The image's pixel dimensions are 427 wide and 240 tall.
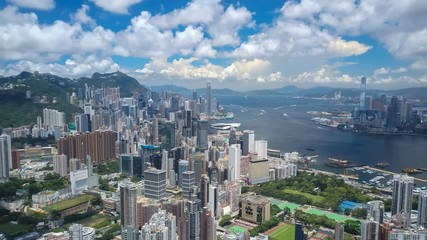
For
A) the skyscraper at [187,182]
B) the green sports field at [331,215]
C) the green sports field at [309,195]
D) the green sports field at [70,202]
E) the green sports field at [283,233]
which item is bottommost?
the green sports field at [283,233]

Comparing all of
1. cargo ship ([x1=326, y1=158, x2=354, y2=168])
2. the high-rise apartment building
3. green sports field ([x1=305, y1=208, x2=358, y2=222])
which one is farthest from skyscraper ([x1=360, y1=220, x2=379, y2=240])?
the high-rise apartment building

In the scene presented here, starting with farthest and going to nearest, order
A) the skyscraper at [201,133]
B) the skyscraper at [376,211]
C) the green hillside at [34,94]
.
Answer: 1. the green hillside at [34,94]
2. the skyscraper at [201,133]
3. the skyscraper at [376,211]

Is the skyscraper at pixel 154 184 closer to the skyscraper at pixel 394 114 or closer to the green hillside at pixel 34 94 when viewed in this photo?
the green hillside at pixel 34 94

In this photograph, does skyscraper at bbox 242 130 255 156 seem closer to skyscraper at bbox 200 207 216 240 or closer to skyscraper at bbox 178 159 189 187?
skyscraper at bbox 178 159 189 187

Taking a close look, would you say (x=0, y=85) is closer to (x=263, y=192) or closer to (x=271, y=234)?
(x=263, y=192)

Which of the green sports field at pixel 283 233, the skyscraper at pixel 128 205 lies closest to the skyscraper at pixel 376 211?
the green sports field at pixel 283 233

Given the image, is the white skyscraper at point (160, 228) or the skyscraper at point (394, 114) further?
the skyscraper at point (394, 114)

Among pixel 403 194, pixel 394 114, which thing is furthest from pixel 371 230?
pixel 394 114
